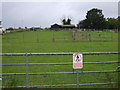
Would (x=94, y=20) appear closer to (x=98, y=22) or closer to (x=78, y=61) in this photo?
(x=98, y=22)

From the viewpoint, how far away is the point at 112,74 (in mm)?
6641

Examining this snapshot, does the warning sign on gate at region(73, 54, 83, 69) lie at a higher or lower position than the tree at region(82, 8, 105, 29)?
lower

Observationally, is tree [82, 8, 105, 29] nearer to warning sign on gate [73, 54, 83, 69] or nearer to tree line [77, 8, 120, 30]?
tree line [77, 8, 120, 30]

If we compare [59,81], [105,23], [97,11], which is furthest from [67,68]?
[97,11]

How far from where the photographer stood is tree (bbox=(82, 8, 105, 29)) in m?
88.6

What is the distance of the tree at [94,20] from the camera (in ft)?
291

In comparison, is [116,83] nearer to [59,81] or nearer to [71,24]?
[59,81]

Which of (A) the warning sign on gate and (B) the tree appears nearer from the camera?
(A) the warning sign on gate

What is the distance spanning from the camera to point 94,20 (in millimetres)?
90000

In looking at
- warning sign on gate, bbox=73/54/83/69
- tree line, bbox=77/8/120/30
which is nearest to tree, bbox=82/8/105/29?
tree line, bbox=77/8/120/30

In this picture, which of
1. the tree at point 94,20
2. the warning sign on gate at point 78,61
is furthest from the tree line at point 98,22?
the warning sign on gate at point 78,61

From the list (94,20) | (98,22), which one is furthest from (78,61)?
(94,20)

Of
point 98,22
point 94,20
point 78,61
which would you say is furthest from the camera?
point 94,20

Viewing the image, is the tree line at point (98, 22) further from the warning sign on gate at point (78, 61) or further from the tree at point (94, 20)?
the warning sign on gate at point (78, 61)
